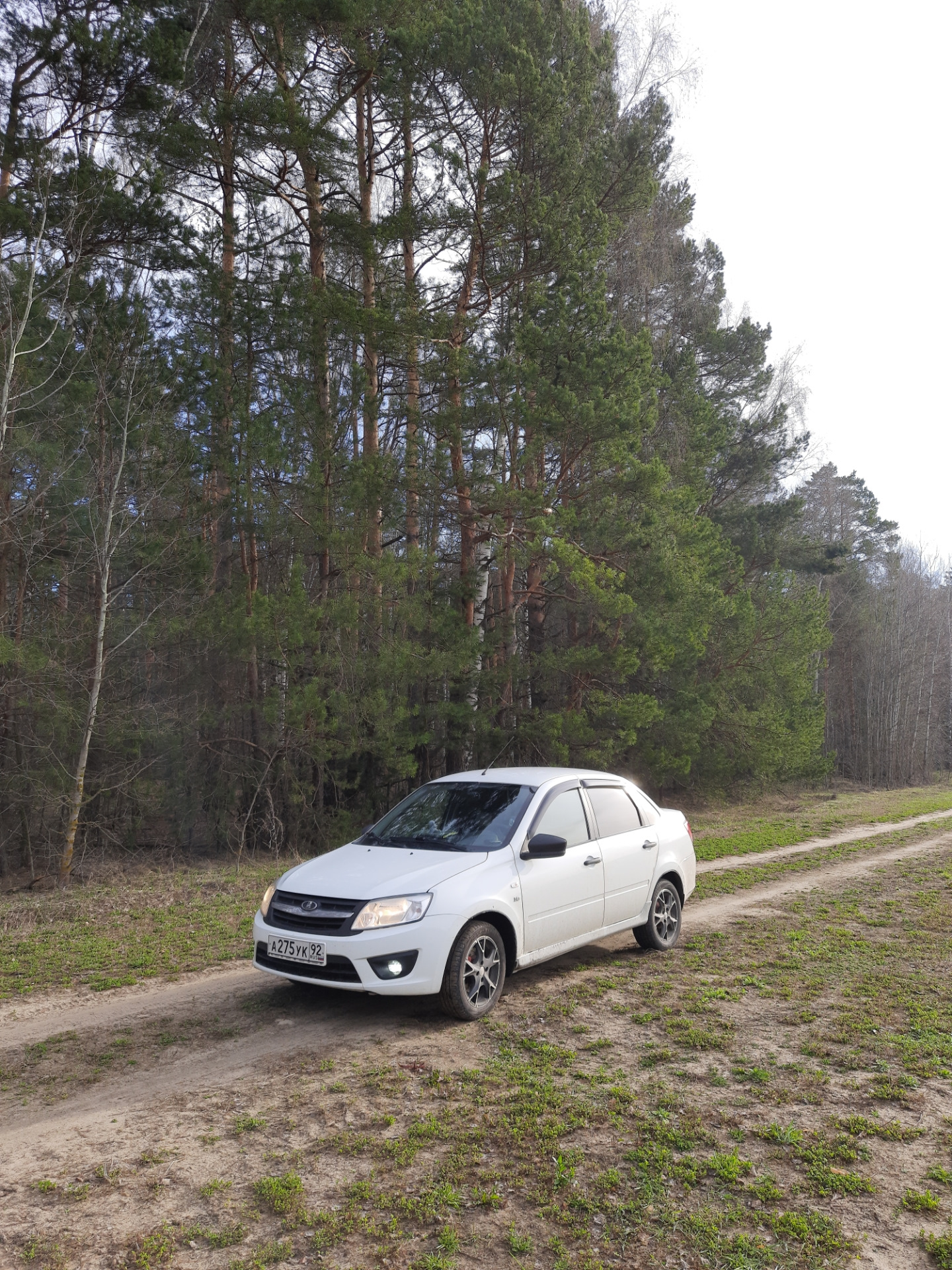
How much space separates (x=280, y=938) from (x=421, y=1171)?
7.68ft

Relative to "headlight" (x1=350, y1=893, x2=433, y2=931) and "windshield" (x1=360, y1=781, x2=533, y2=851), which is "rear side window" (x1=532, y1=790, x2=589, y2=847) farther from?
"headlight" (x1=350, y1=893, x2=433, y2=931)

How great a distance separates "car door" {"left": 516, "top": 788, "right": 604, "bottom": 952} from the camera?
6.39 meters

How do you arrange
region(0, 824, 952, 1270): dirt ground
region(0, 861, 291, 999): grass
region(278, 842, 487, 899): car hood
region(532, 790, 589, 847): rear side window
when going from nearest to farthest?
region(0, 824, 952, 1270): dirt ground, region(278, 842, 487, 899): car hood, region(532, 790, 589, 847): rear side window, region(0, 861, 291, 999): grass

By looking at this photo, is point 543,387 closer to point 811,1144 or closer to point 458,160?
point 458,160

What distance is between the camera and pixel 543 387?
15.6m

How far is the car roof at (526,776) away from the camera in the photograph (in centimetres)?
722

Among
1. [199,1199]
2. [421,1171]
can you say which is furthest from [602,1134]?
[199,1199]

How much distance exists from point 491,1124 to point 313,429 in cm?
1204

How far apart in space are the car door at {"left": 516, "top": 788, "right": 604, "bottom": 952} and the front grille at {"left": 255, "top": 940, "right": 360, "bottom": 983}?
131 cm

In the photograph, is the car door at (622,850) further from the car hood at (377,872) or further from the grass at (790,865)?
the grass at (790,865)

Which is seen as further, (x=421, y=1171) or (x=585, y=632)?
(x=585, y=632)

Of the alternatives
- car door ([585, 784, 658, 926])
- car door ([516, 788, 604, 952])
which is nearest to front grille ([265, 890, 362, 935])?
car door ([516, 788, 604, 952])

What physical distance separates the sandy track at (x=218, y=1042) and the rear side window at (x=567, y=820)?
1124 millimetres

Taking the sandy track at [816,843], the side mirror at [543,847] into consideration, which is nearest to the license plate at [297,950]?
the side mirror at [543,847]
